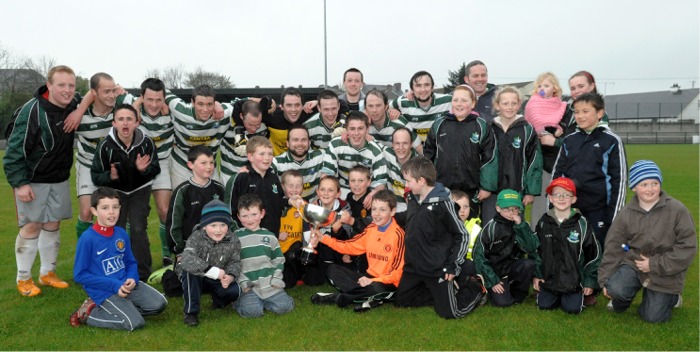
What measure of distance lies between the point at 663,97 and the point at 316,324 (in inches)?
3597

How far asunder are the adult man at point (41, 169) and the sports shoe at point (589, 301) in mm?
5312

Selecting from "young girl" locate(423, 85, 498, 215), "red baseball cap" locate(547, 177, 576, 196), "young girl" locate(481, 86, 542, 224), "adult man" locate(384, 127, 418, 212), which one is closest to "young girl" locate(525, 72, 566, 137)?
"young girl" locate(481, 86, 542, 224)

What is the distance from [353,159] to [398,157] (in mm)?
519

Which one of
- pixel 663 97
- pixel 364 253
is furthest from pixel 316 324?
pixel 663 97

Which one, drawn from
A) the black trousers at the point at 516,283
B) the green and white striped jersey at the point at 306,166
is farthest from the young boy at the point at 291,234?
the black trousers at the point at 516,283

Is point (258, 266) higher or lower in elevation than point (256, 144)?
lower

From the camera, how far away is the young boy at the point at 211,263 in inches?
192

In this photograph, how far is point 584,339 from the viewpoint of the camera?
448 cm

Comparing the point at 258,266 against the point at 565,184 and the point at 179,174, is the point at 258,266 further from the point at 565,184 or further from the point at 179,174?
the point at 565,184

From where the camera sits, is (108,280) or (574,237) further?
(574,237)

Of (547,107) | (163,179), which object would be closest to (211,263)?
(163,179)

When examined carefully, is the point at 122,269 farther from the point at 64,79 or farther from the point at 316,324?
the point at 64,79

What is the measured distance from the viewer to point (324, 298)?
217 inches

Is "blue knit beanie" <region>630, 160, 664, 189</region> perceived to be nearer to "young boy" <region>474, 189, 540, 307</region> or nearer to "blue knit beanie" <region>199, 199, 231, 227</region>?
"young boy" <region>474, 189, 540, 307</region>
